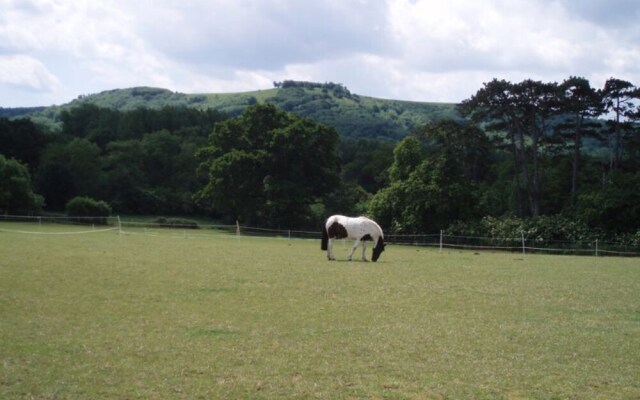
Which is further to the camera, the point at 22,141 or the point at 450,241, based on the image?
the point at 22,141

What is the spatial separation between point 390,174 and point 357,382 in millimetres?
51765

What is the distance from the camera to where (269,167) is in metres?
64.0

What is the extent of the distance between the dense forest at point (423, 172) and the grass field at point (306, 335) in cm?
3227

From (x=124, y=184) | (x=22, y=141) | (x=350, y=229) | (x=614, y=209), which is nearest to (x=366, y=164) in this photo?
(x=124, y=184)

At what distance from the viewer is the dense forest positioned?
52.8 m

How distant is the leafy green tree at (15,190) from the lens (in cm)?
6222

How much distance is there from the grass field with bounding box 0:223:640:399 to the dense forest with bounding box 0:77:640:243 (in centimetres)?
3227

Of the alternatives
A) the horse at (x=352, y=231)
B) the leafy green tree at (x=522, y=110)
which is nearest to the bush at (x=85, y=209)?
the leafy green tree at (x=522, y=110)

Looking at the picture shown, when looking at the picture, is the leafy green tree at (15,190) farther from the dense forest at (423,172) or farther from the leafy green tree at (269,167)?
the leafy green tree at (269,167)

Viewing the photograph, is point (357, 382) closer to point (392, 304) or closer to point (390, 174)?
point (392, 304)

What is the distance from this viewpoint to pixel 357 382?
825cm

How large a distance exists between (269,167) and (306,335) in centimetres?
5348

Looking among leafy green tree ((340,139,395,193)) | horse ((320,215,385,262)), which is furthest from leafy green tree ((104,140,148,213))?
horse ((320,215,385,262))

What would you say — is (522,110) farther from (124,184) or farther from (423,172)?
(124,184)
